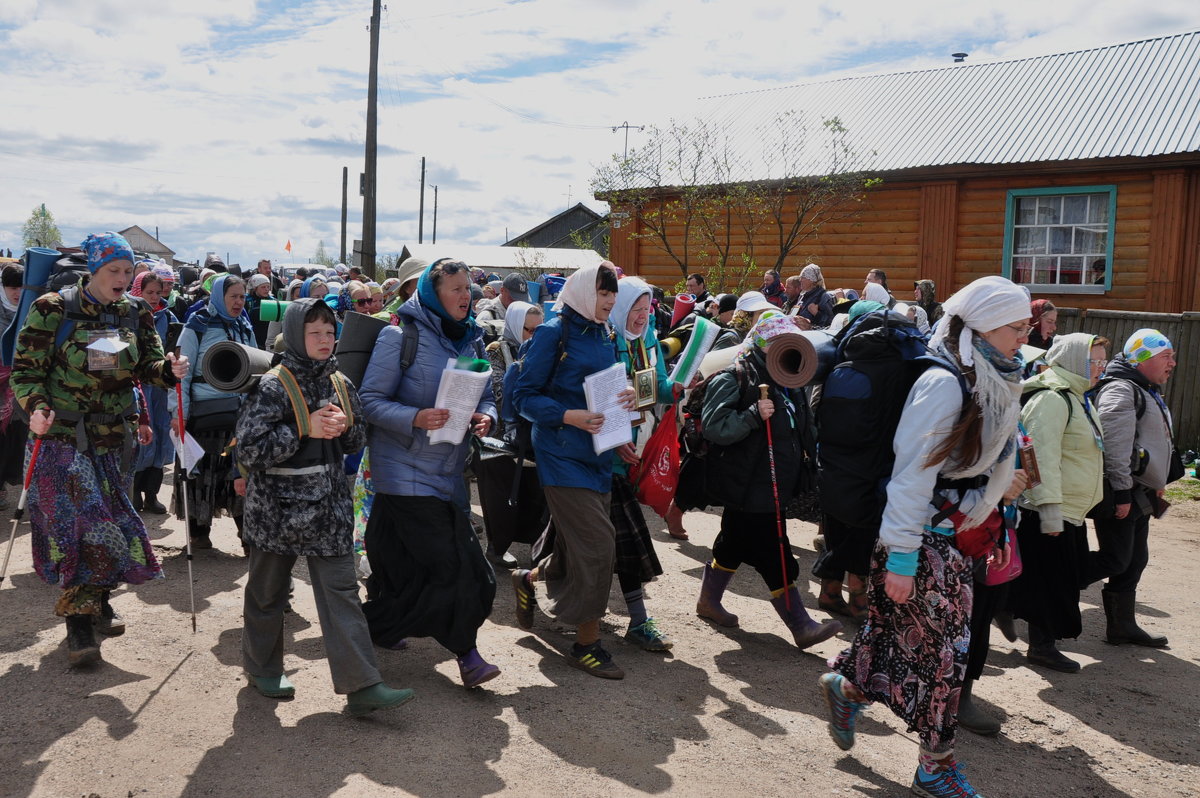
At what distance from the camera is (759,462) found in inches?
210

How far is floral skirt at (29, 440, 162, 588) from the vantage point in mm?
4703

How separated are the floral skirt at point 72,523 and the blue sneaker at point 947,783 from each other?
3.76m

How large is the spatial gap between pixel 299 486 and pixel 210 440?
2630 mm

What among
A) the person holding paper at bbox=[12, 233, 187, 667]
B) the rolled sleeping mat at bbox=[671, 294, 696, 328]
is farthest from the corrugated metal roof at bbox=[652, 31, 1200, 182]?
the person holding paper at bbox=[12, 233, 187, 667]

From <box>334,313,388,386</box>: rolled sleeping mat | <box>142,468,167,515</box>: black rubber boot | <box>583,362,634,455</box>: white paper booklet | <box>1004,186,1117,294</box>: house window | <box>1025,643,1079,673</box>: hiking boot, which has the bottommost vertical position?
<box>1025,643,1079,673</box>: hiking boot

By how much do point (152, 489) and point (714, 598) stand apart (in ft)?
15.6

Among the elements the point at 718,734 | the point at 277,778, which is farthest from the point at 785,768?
the point at 277,778

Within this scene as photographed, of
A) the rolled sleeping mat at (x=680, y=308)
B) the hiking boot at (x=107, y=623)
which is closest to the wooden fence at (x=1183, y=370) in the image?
the rolled sleeping mat at (x=680, y=308)

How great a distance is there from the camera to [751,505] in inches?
209

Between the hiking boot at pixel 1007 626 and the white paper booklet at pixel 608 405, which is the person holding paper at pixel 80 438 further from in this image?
the hiking boot at pixel 1007 626

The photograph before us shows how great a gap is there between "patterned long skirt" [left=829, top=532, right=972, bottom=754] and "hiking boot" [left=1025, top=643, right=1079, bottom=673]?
2.12 m

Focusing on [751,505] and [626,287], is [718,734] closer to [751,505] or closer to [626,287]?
[751,505]

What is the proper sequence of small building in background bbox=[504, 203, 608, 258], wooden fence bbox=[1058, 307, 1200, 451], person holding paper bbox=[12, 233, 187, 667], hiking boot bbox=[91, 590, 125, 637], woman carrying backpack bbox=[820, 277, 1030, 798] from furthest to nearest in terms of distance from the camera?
small building in background bbox=[504, 203, 608, 258] < wooden fence bbox=[1058, 307, 1200, 451] < hiking boot bbox=[91, 590, 125, 637] < person holding paper bbox=[12, 233, 187, 667] < woman carrying backpack bbox=[820, 277, 1030, 798]

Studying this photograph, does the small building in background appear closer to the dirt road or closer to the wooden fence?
the wooden fence
